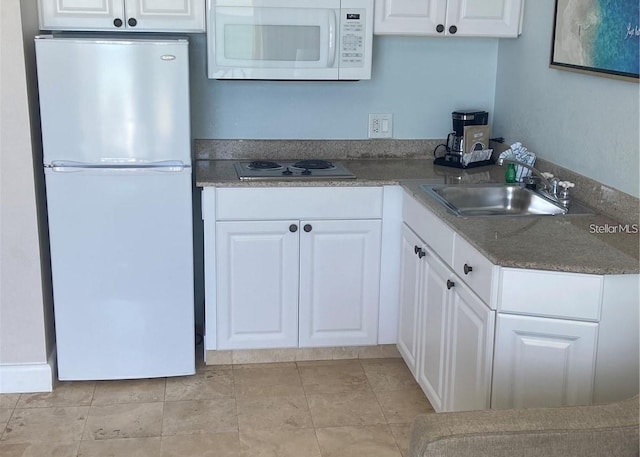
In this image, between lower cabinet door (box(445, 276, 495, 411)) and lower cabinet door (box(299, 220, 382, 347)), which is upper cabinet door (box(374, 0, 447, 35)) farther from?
lower cabinet door (box(445, 276, 495, 411))

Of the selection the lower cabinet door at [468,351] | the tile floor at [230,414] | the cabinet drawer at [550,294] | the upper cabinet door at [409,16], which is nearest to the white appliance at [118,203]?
the tile floor at [230,414]

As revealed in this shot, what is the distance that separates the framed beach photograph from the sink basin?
0.52 meters

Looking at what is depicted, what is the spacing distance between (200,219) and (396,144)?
3.39 ft

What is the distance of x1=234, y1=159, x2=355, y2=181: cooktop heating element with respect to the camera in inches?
128

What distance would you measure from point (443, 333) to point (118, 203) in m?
1.37

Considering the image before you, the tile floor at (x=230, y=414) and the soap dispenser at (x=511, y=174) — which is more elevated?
the soap dispenser at (x=511, y=174)

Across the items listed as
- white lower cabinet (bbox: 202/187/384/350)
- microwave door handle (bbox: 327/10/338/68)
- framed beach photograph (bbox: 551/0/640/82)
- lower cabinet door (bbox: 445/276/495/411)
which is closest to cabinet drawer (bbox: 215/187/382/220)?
white lower cabinet (bbox: 202/187/384/350)

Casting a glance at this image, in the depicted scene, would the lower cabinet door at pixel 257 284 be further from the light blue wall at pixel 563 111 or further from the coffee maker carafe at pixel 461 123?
the light blue wall at pixel 563 111

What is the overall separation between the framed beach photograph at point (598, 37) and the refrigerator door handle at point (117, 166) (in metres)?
1.58

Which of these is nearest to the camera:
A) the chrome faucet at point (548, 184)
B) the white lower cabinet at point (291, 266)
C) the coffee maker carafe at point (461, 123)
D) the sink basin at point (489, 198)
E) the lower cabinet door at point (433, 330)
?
the lower cabinet door at point (433, 330)

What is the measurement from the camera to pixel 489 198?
3074 millimetres

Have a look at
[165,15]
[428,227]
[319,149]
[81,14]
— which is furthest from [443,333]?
[81,14]

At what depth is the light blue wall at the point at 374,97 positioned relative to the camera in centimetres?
359

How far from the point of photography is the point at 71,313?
3133 millimetres
